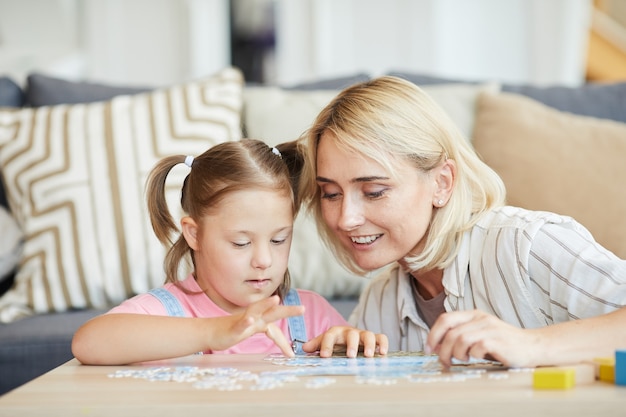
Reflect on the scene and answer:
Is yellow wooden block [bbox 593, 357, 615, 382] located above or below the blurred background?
below

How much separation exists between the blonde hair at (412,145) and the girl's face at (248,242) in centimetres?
13

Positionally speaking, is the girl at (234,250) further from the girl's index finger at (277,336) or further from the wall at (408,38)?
the wall at (408,38)

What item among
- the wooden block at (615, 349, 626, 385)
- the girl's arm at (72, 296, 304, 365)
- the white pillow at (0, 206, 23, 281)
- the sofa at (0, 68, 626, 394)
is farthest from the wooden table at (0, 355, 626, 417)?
the white pillow at (0, 206, 23, 281)

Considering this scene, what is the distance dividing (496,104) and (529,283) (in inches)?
37.8

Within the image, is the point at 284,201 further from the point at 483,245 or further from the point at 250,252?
the point at 483,245

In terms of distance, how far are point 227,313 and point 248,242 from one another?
0.55ft

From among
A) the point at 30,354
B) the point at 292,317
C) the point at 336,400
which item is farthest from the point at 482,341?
the point at 30,354

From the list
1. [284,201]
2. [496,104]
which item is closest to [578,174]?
[496,104]

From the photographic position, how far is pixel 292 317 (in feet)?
4.76

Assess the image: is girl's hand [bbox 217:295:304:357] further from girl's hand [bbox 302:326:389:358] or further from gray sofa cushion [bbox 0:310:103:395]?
gray sofa cushion [bbox 0:310:103:395]

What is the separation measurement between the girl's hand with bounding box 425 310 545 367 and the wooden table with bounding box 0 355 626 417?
5 cm

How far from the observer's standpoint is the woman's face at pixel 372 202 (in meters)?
1.42

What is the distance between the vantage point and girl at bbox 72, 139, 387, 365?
129 cm

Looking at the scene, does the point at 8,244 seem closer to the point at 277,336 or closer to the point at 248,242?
the point at 248,242
